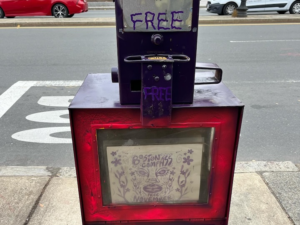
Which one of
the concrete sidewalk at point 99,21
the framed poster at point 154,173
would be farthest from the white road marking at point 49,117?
the concrete sidewalk at point 99,21

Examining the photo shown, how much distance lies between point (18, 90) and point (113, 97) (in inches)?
168

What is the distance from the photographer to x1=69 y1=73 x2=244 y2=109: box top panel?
159 centimetres

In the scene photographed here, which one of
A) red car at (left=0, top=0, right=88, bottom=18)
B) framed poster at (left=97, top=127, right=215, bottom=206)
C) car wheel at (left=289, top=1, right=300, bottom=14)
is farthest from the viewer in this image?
car wheel at (left=289, top=1, right=300, bottom=14)

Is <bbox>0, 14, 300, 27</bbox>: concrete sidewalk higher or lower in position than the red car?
lower

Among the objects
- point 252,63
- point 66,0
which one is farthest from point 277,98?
point 66,0

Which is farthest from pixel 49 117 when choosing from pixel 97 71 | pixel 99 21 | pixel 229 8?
pixel 229 8

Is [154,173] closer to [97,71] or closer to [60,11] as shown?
[97,71]

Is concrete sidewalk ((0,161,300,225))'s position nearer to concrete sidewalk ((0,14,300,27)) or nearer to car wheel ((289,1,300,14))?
concrete sidewalk ((0,14,300,27))

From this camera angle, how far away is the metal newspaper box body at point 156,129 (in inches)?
58.1

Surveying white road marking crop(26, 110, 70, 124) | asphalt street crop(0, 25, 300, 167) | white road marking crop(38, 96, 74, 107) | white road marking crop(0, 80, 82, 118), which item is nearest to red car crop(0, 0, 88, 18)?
asphalt street crop(0, 25, 300, 167)

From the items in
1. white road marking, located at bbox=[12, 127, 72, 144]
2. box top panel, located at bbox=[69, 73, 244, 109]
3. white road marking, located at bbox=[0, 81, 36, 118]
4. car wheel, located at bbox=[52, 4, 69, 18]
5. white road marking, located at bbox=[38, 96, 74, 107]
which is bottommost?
white road marking, located at bbox=[12, 127, 72, 144]

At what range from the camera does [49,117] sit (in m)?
4.38

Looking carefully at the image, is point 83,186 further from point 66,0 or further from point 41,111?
Answer: point 66,0

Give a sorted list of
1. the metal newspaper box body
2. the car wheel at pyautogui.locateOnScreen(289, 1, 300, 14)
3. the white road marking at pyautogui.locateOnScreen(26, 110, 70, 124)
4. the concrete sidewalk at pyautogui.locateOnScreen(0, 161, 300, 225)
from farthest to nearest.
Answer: the car wheel at pyautogui.locateOnScreen(289, 1, 300, 14) → the white road marking at pyautogui.locateOnScreen(26, 110, 70, 124) → the concrete sidewalk at pyautogui.locateOnScreen(0, 161, 300, 225) → the metal newspaper box body
